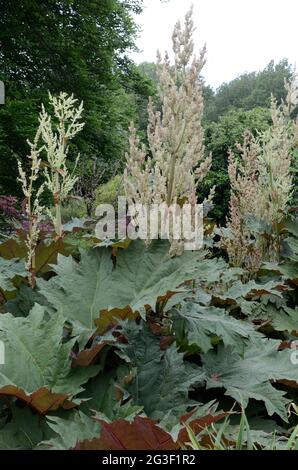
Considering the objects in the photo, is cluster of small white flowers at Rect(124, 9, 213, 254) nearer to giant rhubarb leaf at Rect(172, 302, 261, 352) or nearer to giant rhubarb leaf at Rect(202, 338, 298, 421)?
giant rhubarb leaf at Rect(172, 302, 261, 352)

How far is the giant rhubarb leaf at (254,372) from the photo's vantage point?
1693mm

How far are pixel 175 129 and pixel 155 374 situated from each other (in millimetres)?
1001

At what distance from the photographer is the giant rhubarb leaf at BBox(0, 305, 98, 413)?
1567mm

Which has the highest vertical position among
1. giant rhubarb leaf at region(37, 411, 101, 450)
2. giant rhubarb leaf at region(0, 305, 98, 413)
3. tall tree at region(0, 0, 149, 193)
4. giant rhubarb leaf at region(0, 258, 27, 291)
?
tall tree at region(0, 0, 149, 193)

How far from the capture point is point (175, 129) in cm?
207

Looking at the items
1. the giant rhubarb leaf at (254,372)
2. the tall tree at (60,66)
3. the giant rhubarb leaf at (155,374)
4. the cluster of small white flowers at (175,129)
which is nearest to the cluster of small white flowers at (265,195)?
the cluster of small white flowers at (175,129)

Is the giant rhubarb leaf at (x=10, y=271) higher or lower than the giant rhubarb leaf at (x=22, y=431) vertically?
higher

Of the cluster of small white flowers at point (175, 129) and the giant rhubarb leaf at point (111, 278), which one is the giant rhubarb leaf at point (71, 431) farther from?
the cluster of small white flowers at point (175, 129)

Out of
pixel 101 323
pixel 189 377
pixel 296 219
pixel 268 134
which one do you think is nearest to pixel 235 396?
pixel 189 377

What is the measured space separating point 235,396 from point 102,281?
2.18ft

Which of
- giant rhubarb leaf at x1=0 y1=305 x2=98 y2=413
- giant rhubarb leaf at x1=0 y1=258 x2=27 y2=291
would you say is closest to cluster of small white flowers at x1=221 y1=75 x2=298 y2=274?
giant rhubarb leaf at x1=0 y1=258 x2=27 y2=291

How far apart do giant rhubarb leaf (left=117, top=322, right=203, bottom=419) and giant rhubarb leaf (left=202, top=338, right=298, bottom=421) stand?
14 centimetres

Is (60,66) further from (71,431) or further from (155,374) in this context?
(71,431)

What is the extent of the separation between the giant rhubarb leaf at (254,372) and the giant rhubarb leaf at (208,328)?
10cm
